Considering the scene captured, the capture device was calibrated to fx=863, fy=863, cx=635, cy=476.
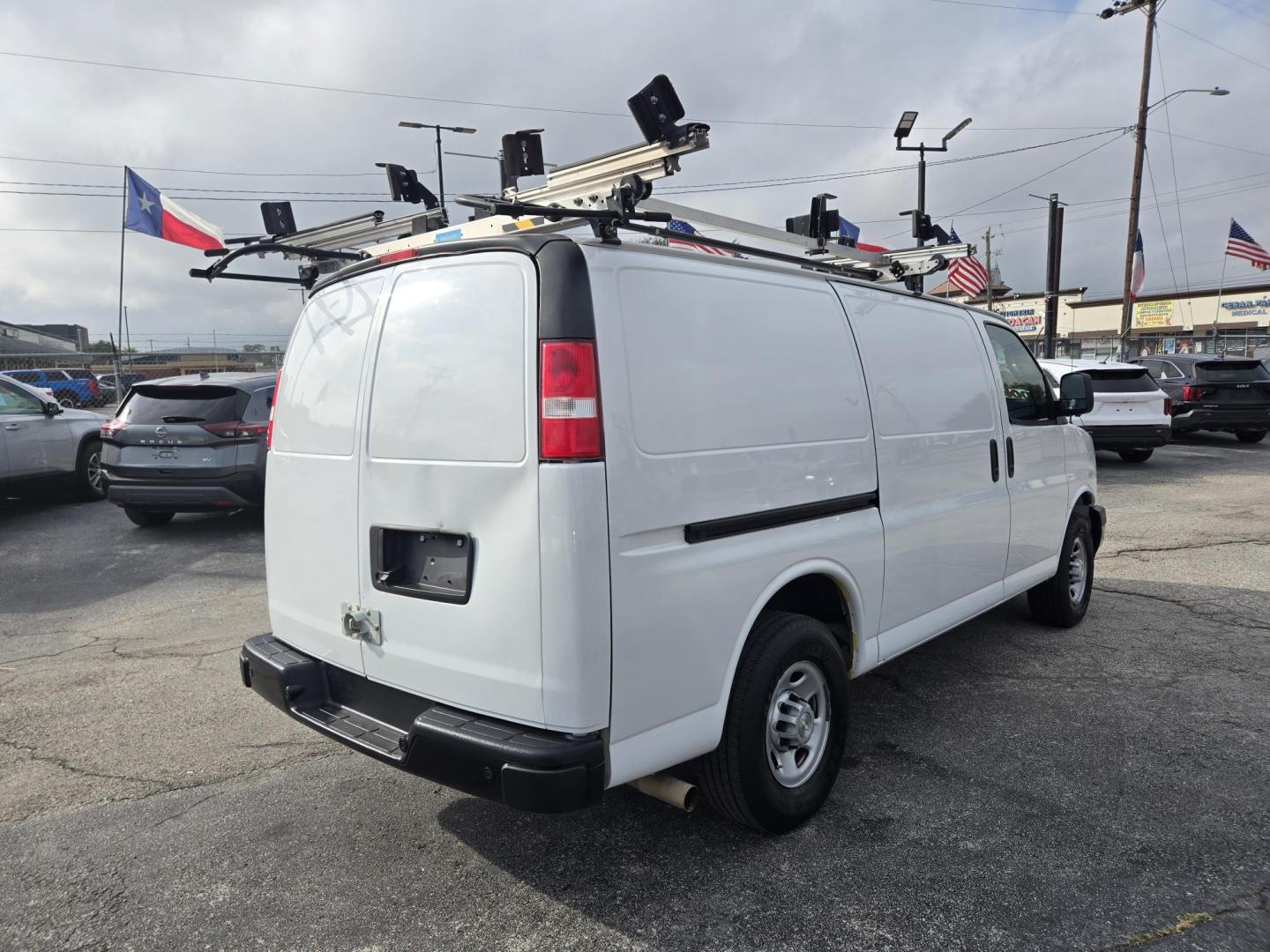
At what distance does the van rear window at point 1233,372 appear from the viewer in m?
15.9

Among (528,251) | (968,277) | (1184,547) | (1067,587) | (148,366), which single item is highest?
(968,277)

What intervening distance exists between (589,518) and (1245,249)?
30.5 m

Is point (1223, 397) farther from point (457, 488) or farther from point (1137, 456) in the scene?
point (457, 488)

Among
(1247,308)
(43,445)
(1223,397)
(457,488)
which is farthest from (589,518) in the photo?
(1247,308)

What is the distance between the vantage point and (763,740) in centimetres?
298

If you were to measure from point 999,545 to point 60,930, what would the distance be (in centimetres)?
438

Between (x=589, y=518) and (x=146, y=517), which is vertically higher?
(x=589, y=518)

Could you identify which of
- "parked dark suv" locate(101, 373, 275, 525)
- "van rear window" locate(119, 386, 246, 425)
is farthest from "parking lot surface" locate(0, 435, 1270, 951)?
"van rear window" locate(119, 386, 246, 425)

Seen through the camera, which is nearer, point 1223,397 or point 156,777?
point 156,777

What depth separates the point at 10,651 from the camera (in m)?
5.47

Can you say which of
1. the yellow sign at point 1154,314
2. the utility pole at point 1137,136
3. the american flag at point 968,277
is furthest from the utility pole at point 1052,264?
the yellow sign at point 1154,314

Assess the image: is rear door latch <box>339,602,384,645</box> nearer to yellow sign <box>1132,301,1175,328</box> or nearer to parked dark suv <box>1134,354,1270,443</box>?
parked dark suv <box>1134,354,1270,443</box>

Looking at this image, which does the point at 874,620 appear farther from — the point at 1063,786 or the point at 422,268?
the point at 422,268

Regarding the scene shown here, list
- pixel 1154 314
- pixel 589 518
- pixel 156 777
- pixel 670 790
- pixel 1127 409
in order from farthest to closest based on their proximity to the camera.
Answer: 1. pixel 1154 314
2. pixel 1127 409
3. pixel 156 777
4. pixel 670 790
5. pixel 589 518
